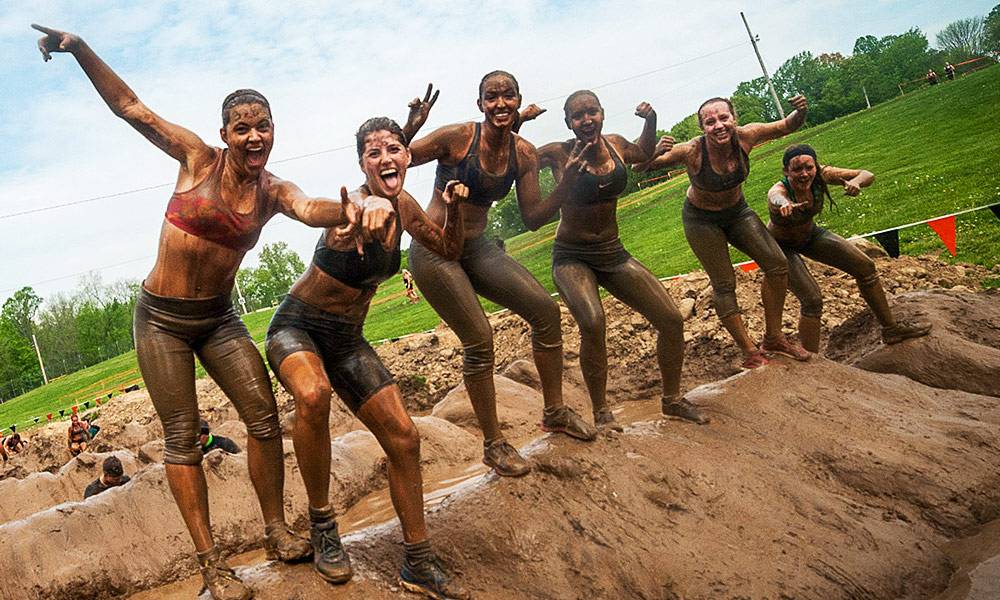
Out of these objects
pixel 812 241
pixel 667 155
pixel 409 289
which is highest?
pixel 667 155

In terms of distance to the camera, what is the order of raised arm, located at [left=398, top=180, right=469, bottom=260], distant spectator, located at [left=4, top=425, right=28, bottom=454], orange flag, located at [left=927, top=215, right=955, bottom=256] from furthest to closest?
distant spectator, located at [left=4, top=425, right=28, bottom=454] < orange flag, located at [left=927, top=215, right=955, bottom=256] < raised arm, located at [left=398, top=180, right=469, bottom=260]

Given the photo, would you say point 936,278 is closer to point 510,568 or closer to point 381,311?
point 510,568

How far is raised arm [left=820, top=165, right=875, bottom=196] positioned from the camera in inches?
280

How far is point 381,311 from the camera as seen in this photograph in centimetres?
2664

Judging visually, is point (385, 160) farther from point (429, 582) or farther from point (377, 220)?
point (429, 582)

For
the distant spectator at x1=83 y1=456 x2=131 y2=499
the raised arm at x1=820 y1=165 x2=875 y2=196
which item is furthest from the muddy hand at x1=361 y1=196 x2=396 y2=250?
the distant spectator at x1=83 y1=456 x2=131 y2=499

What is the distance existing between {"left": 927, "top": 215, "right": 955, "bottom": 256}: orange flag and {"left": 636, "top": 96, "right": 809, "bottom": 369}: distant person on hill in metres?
5.23

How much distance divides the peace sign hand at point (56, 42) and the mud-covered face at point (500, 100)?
232cm

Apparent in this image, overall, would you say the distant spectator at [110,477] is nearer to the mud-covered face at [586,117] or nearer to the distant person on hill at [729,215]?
the mud-covered face at [586,117]

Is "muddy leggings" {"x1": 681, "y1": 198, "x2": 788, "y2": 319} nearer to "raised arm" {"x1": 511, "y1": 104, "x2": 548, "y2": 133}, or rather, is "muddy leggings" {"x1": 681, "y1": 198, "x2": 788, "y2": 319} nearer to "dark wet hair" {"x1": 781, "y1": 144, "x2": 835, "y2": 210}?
"dark wet hair" {"x1": 781, "y1": 144, "x2": 835, "y2": 210}

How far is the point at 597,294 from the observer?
220 inches

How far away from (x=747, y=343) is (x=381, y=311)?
812 inches

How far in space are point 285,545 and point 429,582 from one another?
30.4 inches

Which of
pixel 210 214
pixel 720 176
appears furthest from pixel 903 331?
pixel 210 214
